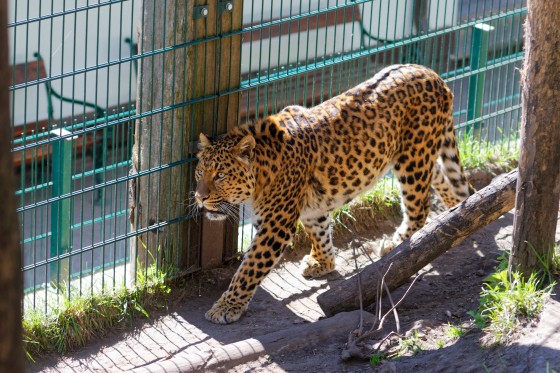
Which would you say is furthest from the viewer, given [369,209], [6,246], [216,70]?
[369,209]

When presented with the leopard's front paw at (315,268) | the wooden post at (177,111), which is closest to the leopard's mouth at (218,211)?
the wooden post at (177,111)

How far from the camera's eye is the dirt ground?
5453mm

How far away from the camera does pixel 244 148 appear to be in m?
6.70

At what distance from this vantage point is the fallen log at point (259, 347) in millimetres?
6070

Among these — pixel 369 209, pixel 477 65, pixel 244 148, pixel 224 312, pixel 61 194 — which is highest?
pixel 477 65

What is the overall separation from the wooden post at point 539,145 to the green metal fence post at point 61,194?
305cm

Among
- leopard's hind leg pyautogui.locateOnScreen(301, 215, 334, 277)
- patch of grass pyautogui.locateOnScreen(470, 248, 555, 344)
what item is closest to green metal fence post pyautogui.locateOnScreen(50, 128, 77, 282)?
leopard's hind leg pyautogui.locateOnScreen(301, 215, 334, 277)

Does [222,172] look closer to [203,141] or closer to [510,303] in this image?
[203,141]

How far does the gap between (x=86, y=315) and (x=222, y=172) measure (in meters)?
1.37

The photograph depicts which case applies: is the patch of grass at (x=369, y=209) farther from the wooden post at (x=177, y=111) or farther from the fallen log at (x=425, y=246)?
the fallen log at (x=425, y=246)

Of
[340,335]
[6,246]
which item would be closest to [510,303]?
[340,335]

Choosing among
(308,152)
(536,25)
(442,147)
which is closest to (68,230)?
(308,152)

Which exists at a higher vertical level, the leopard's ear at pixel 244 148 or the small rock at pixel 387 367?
the leopard's ear at pixel 244 148

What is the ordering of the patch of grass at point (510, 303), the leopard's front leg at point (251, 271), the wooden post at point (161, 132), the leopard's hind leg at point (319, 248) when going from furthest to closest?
the leopard's hind leg at point (319, 248)
the leopard's front leg at point (251, 271)
the wooden post at point (161, 132)
the patch of grass at point (510, 303)
